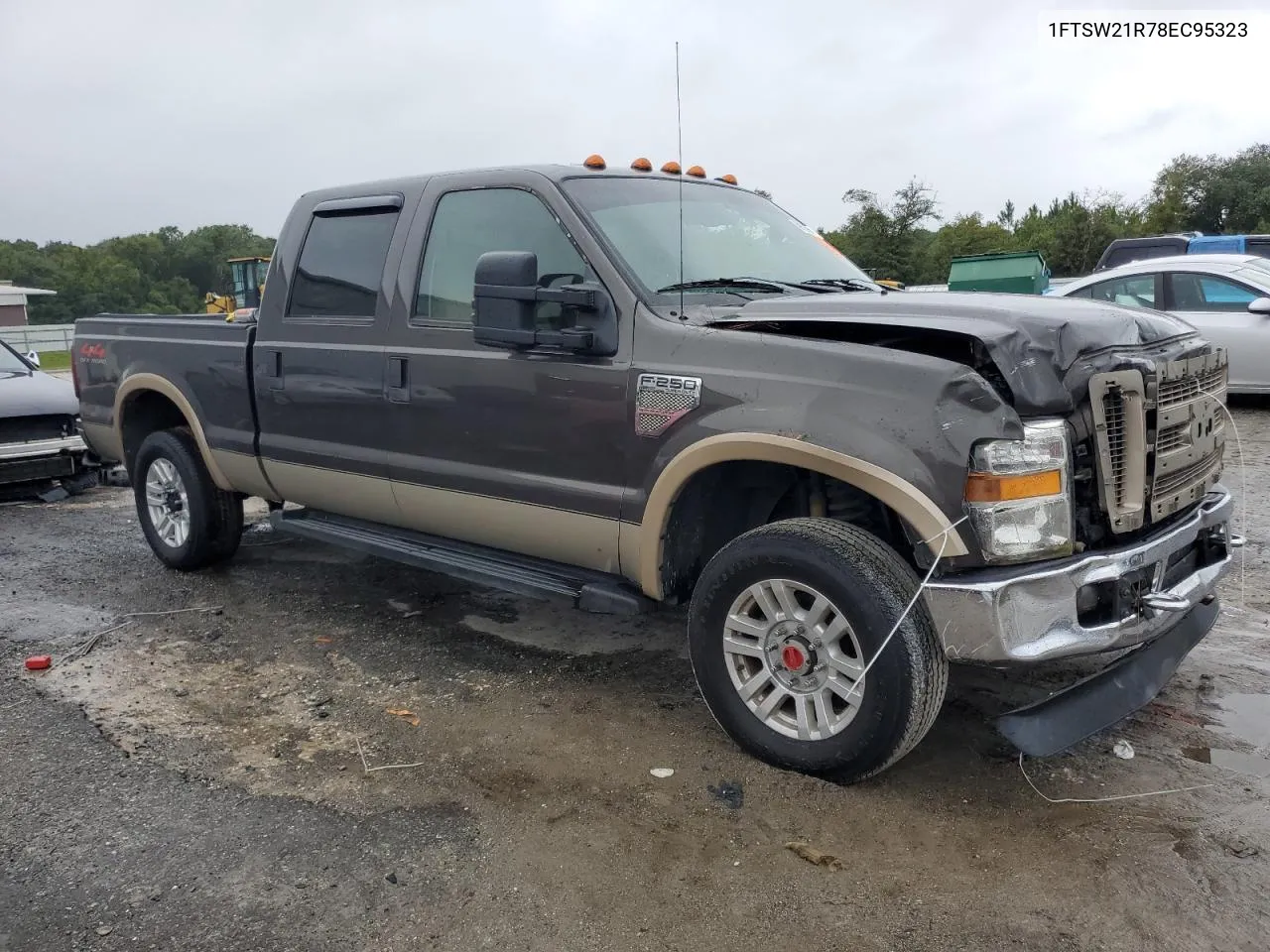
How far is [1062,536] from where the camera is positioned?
290cm

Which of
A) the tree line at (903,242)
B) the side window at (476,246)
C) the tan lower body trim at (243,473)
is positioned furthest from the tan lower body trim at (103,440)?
the tree line at (903,242)

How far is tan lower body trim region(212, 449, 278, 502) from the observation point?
521 cm

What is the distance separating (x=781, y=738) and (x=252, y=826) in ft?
5.53

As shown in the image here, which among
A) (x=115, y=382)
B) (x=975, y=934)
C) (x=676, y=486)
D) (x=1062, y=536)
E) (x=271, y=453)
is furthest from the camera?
(x=115, y=382)

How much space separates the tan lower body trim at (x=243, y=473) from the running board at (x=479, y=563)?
165 mm

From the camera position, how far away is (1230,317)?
9531 mm

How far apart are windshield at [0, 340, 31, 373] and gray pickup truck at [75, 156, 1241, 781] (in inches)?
197

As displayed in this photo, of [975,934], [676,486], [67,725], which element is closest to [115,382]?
[67,725]

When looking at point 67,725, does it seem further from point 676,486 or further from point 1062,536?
point 1062,536

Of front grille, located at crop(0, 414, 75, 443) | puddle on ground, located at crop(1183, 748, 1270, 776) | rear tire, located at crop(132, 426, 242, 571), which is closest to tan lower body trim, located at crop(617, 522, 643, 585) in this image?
puddle on ground, located at crop(1183, 748, 1270, 776)

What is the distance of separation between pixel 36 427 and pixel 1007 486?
8.01m

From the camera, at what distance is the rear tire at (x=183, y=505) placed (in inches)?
223

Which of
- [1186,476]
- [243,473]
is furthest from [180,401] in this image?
[1186,476]

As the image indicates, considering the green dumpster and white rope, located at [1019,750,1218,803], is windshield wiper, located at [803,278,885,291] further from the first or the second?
the green dumpster
